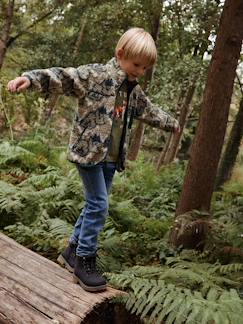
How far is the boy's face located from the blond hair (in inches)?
1.6

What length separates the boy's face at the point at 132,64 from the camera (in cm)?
332

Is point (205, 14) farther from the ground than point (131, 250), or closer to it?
farther from the ground

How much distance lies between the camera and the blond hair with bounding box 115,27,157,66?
3.22m

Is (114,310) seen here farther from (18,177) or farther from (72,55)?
(72,55)

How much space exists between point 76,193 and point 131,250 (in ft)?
3.97

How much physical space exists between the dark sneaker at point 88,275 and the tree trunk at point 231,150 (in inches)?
266

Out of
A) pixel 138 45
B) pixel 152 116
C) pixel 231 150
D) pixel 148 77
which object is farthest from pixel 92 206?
pixel 148 77

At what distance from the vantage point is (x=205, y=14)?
9.57m

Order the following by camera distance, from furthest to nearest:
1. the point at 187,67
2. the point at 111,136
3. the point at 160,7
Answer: the point at 160,7 → the point at 187,67 → the point at 111,136

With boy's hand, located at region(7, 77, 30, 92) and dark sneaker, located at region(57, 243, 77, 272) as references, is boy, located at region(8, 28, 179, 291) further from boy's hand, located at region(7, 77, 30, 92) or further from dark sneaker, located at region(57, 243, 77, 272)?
boy's hand, located at region(7, 77, 30, 92)

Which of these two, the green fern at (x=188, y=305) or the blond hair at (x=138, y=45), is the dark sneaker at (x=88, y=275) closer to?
the green fern at (x=188, y=305)

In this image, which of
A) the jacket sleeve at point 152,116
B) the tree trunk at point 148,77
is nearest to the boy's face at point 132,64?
the jacket sleeve at point 152,116

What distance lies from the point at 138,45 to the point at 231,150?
23.3ft

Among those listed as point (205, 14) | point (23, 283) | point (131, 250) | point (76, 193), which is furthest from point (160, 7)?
point (23, 283)
